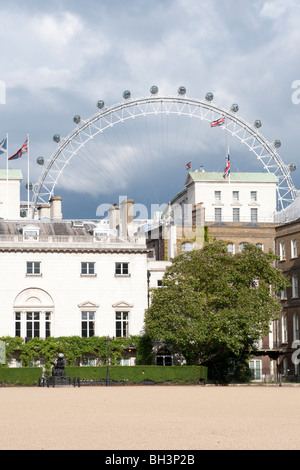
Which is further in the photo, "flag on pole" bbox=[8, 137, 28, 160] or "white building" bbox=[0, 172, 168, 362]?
"flag on pole" bbox=[8, 137, 28, 160]

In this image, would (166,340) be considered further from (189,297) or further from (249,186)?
(249,186)

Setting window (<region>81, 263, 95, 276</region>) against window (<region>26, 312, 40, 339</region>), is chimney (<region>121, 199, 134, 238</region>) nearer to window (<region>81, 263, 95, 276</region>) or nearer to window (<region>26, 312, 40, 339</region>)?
window (<region>81, 263, 95, 276</region>)

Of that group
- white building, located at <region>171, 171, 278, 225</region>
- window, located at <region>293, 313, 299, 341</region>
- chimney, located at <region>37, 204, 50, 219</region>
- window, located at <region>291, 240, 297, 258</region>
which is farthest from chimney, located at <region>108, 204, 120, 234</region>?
white building, located at <region>171, 171, 278, 225</region>

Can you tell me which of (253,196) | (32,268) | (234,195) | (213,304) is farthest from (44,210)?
(253,196)

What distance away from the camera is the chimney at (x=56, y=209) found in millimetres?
91312

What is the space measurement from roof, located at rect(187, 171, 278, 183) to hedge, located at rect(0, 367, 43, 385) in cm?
6425

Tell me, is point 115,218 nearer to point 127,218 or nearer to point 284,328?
point 127,218

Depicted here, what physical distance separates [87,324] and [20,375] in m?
13.5

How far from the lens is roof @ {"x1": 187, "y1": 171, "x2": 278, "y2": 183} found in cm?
13038

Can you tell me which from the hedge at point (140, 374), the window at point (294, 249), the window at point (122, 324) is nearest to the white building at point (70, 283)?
the window at point (122, 324)

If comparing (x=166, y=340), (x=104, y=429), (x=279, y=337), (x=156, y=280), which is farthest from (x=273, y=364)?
(x=104, y=429)

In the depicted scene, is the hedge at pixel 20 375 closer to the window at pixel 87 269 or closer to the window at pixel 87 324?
the window at pixel 87 324

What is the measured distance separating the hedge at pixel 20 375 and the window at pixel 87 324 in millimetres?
12237
